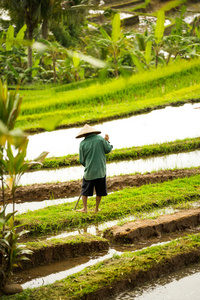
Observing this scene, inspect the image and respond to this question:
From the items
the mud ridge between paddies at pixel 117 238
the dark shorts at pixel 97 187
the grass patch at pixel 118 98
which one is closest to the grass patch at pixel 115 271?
the mud ridge between paddies at pixel 117 238

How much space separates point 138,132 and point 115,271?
17.6ft

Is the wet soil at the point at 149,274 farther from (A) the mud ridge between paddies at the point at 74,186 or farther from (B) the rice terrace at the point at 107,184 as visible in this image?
(A) the mud ridge between paddies at the point at 74,186

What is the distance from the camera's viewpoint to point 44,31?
13.7m

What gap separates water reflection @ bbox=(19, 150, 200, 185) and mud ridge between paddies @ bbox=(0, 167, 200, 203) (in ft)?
1.07

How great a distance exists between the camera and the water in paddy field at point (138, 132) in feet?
24.9

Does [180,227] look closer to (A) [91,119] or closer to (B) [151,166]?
(B) [151,166]

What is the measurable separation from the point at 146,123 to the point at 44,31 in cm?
658

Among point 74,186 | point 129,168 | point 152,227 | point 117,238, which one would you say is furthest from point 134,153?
point 117,238

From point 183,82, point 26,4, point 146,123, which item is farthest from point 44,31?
point 146,123

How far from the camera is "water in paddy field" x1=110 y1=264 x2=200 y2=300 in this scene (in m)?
2.73

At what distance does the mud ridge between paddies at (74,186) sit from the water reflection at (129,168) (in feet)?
1.07

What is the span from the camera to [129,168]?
6.39 metres

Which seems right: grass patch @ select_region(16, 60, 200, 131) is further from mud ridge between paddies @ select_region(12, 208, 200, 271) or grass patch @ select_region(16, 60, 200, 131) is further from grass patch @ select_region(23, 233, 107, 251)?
grass patch @ select_region(23, 233, 107, 251)

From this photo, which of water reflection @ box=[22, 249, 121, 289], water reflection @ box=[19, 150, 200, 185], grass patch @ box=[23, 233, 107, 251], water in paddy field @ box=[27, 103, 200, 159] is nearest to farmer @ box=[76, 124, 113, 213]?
grass patch @ box=[23, 233, 107, 251]
